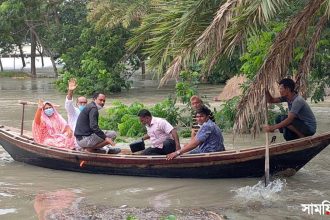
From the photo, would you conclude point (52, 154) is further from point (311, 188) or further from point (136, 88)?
point (136, 88)

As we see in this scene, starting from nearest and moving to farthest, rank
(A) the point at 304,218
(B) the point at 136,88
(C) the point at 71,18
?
1. (A) the point at 304,218
2. (B) the point at 136,88
3. (C) the point at 71,18

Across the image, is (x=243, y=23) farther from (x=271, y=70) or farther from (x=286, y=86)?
(x=286, y=86)

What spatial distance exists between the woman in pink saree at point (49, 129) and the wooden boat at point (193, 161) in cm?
21

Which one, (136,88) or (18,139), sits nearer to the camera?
(18,139)

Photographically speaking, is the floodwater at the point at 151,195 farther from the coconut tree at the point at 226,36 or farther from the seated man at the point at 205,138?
the coconut tree at the point at 226,36

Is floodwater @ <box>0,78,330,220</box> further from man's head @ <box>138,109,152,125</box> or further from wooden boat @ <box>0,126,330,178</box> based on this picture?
man's head @ <box>138,109,152,125</box>

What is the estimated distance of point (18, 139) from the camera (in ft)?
34.4

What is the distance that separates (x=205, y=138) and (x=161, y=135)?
0.91 metres

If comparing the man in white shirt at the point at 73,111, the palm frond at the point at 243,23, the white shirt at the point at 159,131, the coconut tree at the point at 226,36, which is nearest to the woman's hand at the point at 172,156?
the white shirt at the point at 159,131

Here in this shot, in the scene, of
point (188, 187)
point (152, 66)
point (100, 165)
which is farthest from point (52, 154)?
point (152, 66)

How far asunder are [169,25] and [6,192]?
3559 millimetres

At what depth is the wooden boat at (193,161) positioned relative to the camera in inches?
327

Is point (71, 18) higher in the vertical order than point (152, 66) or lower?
higher

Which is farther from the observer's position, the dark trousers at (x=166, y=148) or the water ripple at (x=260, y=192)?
the dark trousers at (x=166, y=148)
